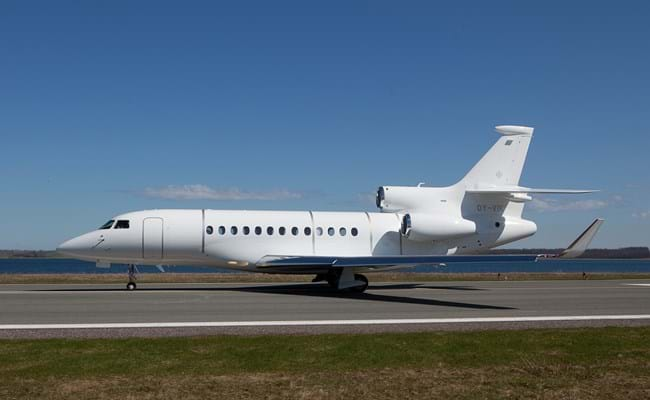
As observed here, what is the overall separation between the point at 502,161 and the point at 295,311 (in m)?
14.3

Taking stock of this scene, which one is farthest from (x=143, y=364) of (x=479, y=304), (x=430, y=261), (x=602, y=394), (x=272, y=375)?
(x=430, y=261)

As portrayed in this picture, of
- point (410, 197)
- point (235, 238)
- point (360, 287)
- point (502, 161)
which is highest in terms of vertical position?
point (502, 161)

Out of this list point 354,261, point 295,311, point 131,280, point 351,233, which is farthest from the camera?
point 351,233

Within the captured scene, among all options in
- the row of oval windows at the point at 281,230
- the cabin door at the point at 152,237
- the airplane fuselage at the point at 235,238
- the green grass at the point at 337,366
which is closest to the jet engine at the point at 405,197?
the airplane fuselage at the point at 235,238

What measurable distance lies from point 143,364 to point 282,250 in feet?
51.3

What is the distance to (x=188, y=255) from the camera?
24.0m

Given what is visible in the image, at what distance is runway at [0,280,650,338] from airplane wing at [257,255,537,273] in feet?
3.16

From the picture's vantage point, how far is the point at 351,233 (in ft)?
84.9

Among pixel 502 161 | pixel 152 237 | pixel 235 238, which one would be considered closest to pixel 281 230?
pixel 235 238

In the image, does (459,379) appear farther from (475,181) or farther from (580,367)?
(475,181)

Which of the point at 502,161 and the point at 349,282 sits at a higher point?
the point at 502,161

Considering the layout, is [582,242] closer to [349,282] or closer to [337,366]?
[349,282]

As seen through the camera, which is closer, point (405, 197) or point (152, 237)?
point (152, 237)

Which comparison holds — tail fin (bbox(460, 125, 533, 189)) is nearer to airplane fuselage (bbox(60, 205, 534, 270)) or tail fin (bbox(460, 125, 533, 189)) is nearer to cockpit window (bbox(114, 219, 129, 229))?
airplane fuselage (bbox(60, 205, 534, 270))
